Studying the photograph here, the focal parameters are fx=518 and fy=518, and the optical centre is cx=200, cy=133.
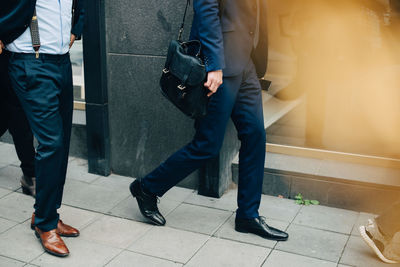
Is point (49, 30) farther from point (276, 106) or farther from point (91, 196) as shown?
point (276, 106)

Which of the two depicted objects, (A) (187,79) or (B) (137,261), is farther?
(B) (137,261)

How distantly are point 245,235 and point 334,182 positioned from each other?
0.94 meters

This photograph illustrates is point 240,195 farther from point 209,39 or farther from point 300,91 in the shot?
point 300,91

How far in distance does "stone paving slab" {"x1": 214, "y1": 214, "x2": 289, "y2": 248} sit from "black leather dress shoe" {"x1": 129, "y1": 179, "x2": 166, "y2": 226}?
46 cm

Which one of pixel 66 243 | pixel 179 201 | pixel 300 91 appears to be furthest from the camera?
pixel 300 91

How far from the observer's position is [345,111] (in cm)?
493

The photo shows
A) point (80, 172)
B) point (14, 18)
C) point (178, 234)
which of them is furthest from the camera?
point (80, 172)

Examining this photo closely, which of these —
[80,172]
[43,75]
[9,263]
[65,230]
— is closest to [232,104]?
[43,75]

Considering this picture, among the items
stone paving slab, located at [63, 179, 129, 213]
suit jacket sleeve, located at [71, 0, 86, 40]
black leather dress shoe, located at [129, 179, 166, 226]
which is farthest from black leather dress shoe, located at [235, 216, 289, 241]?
suit jacket sleeve, located at [71, 0, 86, 40]

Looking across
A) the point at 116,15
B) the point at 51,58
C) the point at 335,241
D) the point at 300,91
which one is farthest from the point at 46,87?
the point at 300,91

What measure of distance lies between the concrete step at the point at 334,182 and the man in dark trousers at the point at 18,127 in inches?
69.2

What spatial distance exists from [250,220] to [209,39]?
1.35 m

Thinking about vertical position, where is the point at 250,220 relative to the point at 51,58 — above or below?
below

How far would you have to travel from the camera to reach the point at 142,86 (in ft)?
15.0
